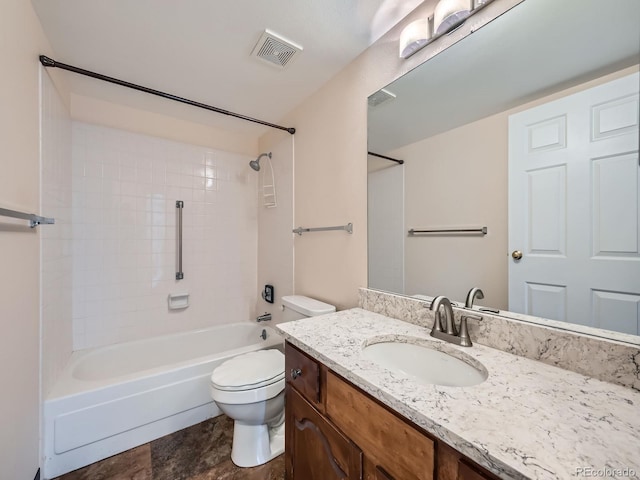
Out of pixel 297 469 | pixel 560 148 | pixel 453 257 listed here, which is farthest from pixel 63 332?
pixel 560 148

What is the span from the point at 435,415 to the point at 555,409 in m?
0.27

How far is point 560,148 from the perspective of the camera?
81cm

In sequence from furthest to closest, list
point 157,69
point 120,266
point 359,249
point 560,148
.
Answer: point 120,266 → point 157,69 → point 359,249 → point 560,148

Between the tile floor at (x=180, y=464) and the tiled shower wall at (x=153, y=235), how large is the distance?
2.90 ft

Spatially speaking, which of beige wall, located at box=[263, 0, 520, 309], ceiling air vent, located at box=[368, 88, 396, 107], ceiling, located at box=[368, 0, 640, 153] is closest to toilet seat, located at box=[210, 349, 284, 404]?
beige wall, located at box=[263, 0, 520, 309]

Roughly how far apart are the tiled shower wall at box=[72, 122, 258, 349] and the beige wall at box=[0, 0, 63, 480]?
77 centimetres

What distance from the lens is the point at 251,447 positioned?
1425 mm

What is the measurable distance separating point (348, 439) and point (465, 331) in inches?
A: 21.2

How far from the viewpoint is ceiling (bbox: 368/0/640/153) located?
2.40ft

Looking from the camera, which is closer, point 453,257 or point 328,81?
point 453,257

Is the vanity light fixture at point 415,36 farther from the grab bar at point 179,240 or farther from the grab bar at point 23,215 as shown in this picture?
the grab bar at point 179,240

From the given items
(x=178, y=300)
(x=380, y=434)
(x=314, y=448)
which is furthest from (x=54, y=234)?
(x=380, y=434)

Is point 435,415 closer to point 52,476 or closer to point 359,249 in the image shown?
point 359,249

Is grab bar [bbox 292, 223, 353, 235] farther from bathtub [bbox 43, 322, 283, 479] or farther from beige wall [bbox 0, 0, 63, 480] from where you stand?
beige wall [bbox 0, 0, 63, 480]
